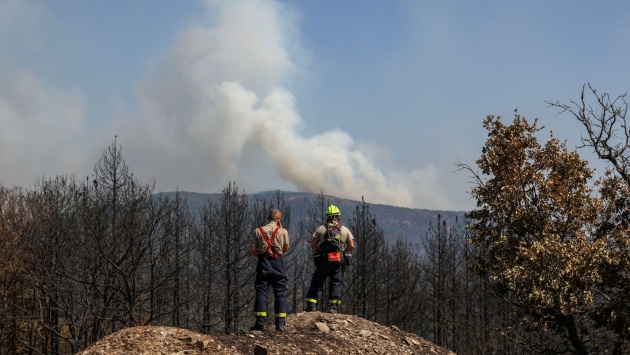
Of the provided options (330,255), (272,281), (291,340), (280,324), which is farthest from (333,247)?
(291,340)

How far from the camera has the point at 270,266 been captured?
12969 millimetres

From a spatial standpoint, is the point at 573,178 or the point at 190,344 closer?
the point at 190,344

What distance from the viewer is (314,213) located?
5178 centimetres

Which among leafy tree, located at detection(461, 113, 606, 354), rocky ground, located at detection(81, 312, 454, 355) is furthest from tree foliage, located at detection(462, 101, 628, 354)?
rocky ground, located at detection(81, 312, 454, 355)

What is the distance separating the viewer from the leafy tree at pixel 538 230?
63.9ft

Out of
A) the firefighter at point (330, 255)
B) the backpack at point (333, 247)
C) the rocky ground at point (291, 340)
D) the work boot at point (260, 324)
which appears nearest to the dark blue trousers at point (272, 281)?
the work boot at point (260, 324)

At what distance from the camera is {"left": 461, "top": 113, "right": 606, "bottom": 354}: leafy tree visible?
63.9ft

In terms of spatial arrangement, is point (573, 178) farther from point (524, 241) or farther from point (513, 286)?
point (513, 286)

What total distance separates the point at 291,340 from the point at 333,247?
355 centimetres

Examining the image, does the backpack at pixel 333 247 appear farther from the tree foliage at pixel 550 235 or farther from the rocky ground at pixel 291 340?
the tree foliage at pixel 550 235

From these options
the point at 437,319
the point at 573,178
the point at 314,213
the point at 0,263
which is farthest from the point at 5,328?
the point at 573,178

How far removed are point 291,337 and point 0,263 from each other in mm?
31560

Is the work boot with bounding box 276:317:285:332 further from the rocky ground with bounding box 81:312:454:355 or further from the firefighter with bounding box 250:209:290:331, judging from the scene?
the rocky ground with bounding box 81:312:454:355

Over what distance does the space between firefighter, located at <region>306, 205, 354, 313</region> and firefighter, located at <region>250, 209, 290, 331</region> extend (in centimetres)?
218
